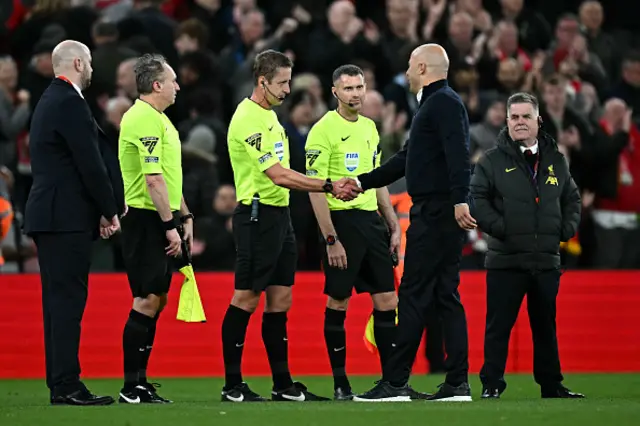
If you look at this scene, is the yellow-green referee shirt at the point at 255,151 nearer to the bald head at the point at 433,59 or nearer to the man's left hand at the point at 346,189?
the man's left hand at the point at 346,189

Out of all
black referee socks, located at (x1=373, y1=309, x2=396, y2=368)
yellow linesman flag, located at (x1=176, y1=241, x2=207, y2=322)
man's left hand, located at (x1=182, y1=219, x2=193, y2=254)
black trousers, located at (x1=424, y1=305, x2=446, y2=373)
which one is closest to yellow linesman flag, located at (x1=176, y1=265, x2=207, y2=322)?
yellow linesman flag, located at (x1=176, y1=241, x2=207, y2=322)

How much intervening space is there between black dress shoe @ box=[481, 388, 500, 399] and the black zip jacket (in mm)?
931

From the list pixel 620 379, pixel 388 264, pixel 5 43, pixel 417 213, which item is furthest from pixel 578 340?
pixel 5 43

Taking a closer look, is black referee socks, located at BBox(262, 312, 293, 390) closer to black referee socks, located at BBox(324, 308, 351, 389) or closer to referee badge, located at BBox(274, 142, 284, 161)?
black referee socks, located at BBox(324, 308, 351, 389)

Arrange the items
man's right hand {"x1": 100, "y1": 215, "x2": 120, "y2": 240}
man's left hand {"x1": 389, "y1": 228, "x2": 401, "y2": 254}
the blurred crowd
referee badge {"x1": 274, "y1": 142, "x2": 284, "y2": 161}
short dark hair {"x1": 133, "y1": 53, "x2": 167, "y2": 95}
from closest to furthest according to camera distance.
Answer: man's right hand {"x1": 100, "y1": 215, "x2": 120, "y2": 240}
short dark hair {"x1": 133, "y1": 53, "x2": 167, "y2": 95}
referee badge {"x1": 274, "y1": 142, "x2": 284, "y2": 161}
man's left hand {"x1": 389, "y1": 228, "x2": 401, "y2": 254}
the blurred crowd

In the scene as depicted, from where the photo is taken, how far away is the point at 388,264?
11.8m

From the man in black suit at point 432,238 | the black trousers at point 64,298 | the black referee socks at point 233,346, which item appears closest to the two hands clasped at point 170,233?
the black trousers at point 64,298

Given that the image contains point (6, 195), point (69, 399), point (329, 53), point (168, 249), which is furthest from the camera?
point (329, 53)

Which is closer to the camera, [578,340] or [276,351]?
[276,351]

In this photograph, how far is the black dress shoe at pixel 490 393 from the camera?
11148mm

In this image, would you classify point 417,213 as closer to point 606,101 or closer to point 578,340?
point 578,340

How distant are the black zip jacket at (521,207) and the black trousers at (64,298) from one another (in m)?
3.00

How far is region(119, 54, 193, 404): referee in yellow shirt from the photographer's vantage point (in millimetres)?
11133

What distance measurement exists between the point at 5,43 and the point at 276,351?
7.82 meters
